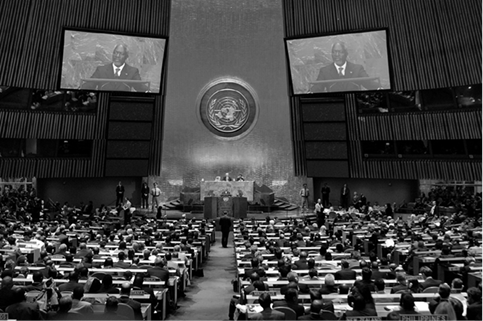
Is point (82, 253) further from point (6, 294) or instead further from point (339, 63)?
point (339, 63)

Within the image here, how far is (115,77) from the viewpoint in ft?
84.7

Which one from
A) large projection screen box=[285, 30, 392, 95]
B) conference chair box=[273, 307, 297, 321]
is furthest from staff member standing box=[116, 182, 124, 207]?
conference chair box=[273, 307, 297, 321]

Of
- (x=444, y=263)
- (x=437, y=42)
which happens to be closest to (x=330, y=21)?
(x=437, y=42)

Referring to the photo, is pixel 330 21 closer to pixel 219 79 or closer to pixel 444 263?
pixel 219 79

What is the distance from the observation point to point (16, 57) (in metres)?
23.8

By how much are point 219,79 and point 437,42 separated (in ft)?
37.3

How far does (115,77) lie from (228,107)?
20.7 ft

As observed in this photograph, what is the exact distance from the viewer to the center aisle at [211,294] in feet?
33.9

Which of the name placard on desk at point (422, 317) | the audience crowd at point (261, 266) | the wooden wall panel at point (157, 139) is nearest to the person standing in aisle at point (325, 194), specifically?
the audience crowd at point (261, 266)

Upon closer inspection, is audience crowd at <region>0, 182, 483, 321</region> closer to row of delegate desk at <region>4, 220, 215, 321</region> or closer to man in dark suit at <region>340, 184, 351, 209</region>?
row of delegate desk at <region>4, 220, 215, 321</region>

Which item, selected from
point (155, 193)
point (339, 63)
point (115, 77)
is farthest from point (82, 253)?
point (339, 63)

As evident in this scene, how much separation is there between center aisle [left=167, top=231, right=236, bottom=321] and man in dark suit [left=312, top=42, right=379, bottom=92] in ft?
39.4

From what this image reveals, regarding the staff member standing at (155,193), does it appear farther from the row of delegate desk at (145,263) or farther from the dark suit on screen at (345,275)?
the dark suit on screen at (345,275)

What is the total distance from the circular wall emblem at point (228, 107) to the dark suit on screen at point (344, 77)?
416 cm
